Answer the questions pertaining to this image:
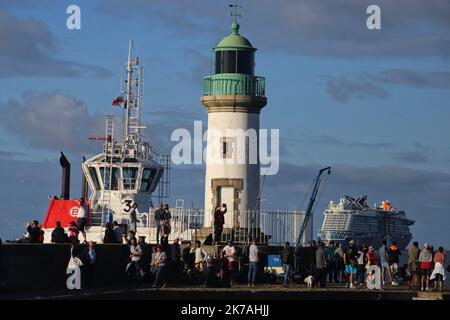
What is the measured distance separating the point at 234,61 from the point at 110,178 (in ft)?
36.7

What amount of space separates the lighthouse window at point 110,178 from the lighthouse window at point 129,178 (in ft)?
1.09

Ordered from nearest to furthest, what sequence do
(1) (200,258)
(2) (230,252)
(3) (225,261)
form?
(3) (225,261) → (1) (200,258) → (2) (230,252)

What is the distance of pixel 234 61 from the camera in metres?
51.3

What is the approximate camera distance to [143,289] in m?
37.1

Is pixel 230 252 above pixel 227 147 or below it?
below

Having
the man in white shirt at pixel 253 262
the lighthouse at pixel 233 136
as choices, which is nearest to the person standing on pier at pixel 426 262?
the man in white shirt at pixel 253 262

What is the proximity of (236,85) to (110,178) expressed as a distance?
36.3ft

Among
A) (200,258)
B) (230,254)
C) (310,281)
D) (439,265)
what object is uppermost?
(230,254)

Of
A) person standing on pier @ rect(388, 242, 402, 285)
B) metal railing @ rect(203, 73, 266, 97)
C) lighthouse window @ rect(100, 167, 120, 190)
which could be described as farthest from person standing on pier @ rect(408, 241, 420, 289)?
lighthouse window @ rect(100, 167, 120, 190)

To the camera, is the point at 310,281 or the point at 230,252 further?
the point at 310,281

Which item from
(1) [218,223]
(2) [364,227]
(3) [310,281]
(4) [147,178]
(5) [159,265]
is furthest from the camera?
(2) [364,227]

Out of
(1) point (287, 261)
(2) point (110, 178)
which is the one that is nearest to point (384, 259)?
(1) point (287, 261)

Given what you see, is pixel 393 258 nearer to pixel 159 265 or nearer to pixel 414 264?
pixel 414 264

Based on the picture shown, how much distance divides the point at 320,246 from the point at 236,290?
4928mm
